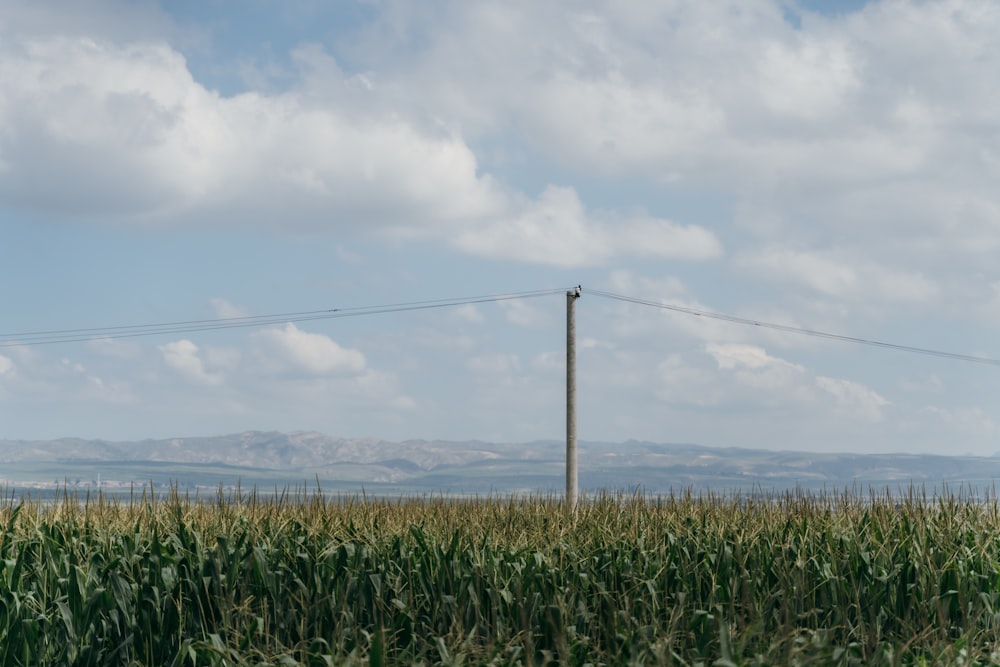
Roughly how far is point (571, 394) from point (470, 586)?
2110cm

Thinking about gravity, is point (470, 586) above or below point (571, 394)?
below

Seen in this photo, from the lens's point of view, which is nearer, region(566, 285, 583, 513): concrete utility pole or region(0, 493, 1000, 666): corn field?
region(0, 493, 1000, 666): corn field

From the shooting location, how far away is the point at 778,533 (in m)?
15.1

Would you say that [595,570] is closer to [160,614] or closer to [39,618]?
[160,614]

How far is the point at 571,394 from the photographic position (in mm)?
32938

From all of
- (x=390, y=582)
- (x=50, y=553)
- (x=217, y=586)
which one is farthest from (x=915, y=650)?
(x=50, y=553)

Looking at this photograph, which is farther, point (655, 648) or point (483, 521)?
point (483, 521)

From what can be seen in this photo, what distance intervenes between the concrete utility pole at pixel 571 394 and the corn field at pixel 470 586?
51.0ft

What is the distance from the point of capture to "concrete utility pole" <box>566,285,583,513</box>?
31.9 meters

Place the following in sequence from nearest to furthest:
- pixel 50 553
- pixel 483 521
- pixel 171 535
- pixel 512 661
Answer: pixel 512 661 → pixel 171 535 → pixel 50 553 → pixel 483 521

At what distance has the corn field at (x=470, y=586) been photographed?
38.5ft

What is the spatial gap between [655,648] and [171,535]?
27.8ft

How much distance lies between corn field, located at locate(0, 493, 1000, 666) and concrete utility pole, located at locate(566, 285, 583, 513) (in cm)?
1556

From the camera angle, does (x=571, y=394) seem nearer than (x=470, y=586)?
No
